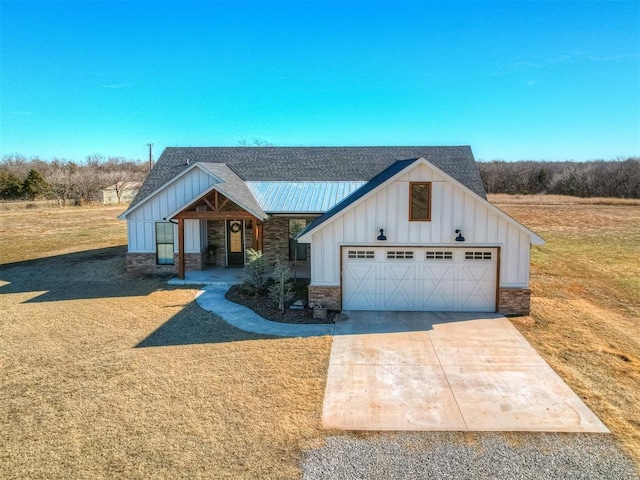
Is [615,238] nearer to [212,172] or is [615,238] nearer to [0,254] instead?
[212,172]

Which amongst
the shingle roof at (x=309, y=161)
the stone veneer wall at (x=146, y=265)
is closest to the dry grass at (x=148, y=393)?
the stone veneer wall at (x=146, y=265)

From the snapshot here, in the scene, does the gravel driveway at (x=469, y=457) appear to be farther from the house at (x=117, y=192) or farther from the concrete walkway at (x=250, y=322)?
the house at (x=117, y=192)

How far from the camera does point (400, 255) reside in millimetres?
13773

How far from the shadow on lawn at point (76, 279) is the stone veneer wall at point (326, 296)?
6550 mm

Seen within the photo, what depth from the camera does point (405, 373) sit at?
9.57 meters

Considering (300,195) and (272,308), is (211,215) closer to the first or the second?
(300,195)

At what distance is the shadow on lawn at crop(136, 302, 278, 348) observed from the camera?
37.2 ft

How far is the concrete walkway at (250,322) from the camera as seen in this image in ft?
39.5

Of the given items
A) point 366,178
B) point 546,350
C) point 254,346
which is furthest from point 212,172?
point 546,350

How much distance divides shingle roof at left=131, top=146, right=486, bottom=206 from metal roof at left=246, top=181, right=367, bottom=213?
0.64 m

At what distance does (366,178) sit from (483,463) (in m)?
16.3

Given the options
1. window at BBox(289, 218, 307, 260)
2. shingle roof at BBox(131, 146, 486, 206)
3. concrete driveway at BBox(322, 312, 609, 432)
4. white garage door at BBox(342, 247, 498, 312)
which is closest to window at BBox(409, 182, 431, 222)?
white garage door at BBox(342, 247, 498, 312)

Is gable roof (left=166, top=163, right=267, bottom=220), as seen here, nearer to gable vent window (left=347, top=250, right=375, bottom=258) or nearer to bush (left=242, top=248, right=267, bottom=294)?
bush (left=242, top=248, right=267, bottom=294)

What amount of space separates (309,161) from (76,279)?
1182 cm
